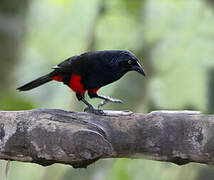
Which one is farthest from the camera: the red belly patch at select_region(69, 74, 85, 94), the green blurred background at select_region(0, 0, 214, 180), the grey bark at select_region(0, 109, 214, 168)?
the green blurred background at select_region(0, 0, 214, 180)

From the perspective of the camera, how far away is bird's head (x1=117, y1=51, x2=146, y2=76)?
10.7ft

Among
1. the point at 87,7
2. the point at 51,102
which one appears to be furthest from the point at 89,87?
the point at 87,7

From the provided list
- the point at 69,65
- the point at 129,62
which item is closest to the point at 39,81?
the point at 69,65

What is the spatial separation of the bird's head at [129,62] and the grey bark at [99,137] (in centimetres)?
69

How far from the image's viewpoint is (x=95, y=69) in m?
3.48

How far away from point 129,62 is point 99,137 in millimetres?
1021

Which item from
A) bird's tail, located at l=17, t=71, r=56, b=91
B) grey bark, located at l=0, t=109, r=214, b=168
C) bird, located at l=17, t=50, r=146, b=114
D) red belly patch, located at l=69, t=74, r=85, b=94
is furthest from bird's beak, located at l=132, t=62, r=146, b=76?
bird's tail, located at l=17, t=71, r=56, b=91

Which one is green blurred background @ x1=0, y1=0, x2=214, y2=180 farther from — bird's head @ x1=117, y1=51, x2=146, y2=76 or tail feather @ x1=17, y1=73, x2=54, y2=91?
bird's head @ x1=117, y1=51, x2=146, y2=76

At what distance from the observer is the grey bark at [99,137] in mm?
2393

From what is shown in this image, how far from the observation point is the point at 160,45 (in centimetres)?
429

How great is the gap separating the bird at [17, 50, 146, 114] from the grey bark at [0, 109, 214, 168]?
0.63m

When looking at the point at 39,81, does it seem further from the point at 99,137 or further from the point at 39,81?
the point at 99,137

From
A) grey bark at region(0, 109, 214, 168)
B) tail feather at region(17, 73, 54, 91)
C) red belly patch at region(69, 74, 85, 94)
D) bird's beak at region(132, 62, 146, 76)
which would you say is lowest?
tail feather at region(17, 73, 54, 91)

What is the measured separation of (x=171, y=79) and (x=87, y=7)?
2.51 metres
